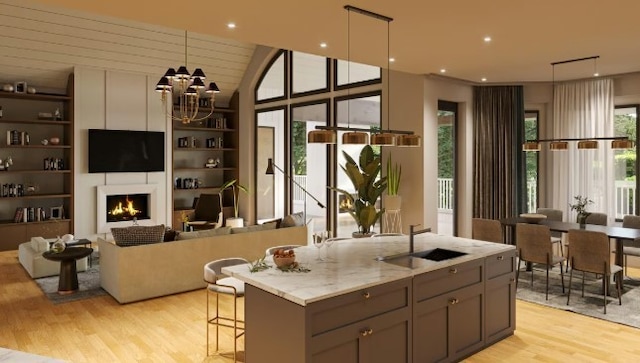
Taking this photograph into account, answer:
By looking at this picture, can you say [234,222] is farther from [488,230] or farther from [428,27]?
[428,27]

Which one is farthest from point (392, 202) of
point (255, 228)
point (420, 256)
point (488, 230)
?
point (420, 256)

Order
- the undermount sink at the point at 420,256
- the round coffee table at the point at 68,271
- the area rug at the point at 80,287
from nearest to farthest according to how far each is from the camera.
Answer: the undermount sink at the point at 420,256
the area rug at the point at 80,287
the round coffee table at the point at 68,271

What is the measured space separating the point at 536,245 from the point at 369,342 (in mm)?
3490

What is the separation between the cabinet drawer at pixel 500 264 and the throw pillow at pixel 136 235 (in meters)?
3.63

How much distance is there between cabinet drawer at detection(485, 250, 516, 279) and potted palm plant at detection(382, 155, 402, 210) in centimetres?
309

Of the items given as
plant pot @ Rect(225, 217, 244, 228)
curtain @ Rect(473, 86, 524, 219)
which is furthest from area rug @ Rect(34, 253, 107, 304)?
curtain @ Rect(473, 86, 524, 219)

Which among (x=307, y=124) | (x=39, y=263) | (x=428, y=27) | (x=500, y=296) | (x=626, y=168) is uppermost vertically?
(x=428, y=27)

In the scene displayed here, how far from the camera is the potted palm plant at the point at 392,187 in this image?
7188 mm

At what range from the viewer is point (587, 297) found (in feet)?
17.8

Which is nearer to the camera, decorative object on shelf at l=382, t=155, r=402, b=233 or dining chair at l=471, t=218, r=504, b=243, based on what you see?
dining chair at l=471, t=218, r=504, b=243

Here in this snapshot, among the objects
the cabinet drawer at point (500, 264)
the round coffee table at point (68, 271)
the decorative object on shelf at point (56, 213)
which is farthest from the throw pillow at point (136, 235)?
the decorative object on shelf at point (56, 213)

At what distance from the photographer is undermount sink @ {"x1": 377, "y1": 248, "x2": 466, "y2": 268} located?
360 centimetres

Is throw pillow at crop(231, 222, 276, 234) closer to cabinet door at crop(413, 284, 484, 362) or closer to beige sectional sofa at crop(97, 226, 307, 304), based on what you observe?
beige sectional sofa at crop(97, 226, 307, 304)

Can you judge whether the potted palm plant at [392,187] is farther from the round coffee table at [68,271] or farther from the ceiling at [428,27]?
the round coffee table at [68,271]
